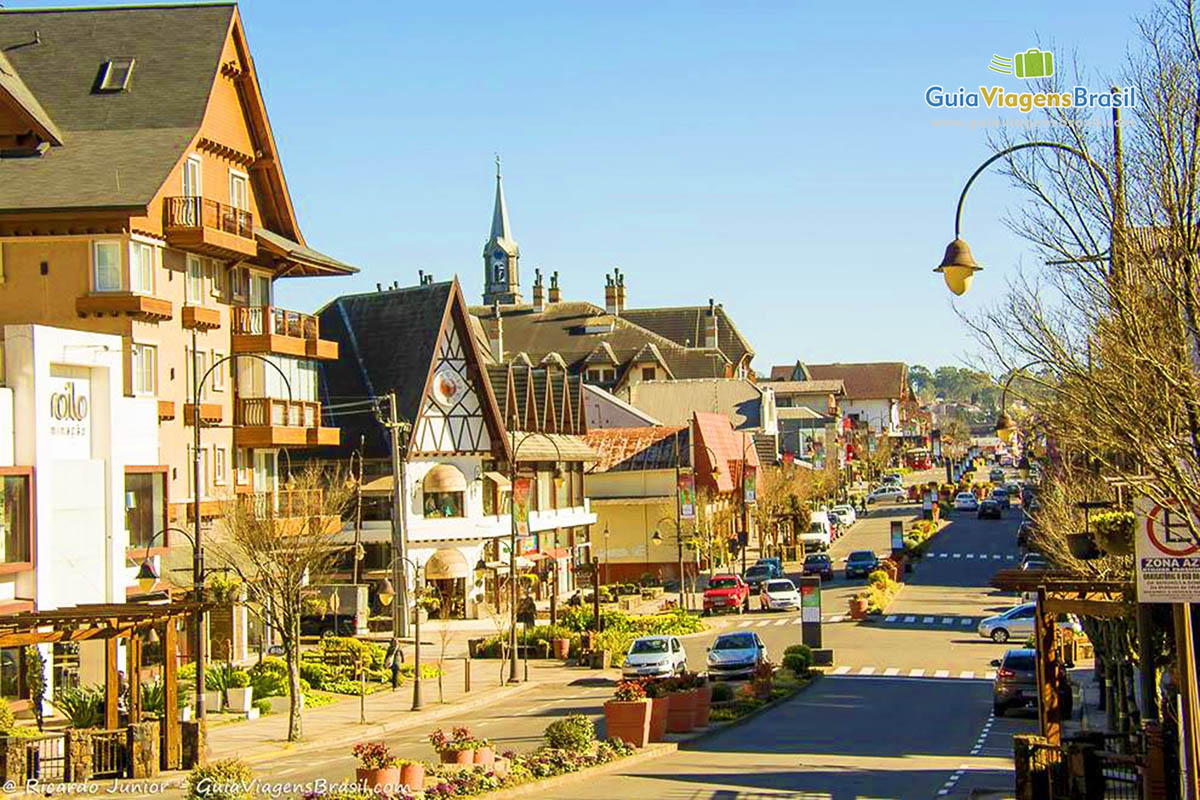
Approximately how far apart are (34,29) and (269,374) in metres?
13.1

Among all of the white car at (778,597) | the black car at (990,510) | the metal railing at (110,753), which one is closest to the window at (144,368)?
the metal railing at (110,753)

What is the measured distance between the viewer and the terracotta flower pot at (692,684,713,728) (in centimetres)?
3350

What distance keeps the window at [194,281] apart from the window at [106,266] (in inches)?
145

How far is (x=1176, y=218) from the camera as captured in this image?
15.1 m

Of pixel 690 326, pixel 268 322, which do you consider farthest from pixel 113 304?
pixel 690 326

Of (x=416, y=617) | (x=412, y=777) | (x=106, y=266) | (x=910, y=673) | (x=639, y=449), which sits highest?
(x=106, y=266)

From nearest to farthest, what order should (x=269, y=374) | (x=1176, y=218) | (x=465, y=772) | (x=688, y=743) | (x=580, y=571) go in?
(x=1176, y=218), (x=465, y=772), (x=688, y=743), (x=269, y=374), (x=580, y=571)

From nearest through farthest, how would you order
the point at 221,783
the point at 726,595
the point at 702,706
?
the point at 221,783 → the point at 702,706 → the point at 726,595

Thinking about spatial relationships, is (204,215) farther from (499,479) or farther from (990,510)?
(990,510)

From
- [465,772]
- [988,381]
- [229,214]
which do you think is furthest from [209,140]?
[988,381]

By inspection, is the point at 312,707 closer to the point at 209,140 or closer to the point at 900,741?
the point at 900,741

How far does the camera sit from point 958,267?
16188mm

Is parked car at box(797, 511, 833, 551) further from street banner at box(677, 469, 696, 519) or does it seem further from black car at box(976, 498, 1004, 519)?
street banner at box(677, 469, 696, 519)

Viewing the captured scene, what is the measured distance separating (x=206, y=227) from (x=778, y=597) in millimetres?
31173
